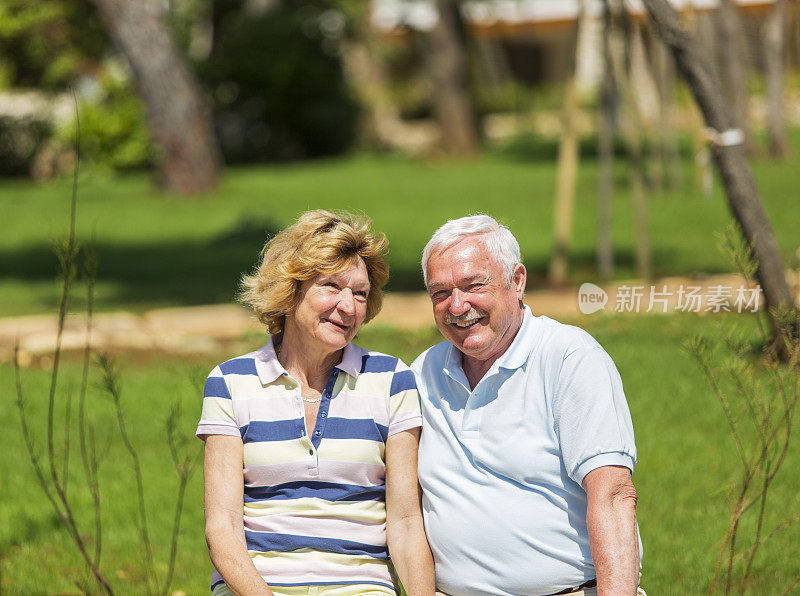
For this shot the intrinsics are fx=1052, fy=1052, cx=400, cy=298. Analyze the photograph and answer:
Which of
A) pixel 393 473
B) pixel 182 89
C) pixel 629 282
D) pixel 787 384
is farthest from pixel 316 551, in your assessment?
pixel 182 89

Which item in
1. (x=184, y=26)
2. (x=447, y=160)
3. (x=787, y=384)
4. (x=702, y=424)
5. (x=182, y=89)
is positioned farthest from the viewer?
(x=184, y=26)

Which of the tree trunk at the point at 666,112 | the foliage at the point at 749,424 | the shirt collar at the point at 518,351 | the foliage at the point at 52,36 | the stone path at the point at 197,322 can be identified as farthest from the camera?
the foliage at the point at 52,36

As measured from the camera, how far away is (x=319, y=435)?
301cm

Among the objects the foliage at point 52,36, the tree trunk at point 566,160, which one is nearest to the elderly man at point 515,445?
the tree trunk at point 566,160

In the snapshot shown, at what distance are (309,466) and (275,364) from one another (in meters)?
0.31

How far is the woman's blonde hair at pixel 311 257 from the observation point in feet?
9.90

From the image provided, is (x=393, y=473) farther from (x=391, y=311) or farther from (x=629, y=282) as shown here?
(x=629, y=282)

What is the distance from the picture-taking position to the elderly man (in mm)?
2709

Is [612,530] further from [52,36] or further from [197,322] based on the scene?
[52,36]

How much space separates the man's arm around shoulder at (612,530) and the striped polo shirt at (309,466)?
59 centimetres

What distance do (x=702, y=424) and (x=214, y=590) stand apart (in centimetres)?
365

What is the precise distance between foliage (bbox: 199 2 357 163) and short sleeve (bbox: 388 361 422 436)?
23.0 m

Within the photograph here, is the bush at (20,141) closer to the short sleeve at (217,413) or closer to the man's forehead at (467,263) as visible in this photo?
the short sleeve at (217,413)

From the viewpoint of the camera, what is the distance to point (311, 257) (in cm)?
301
